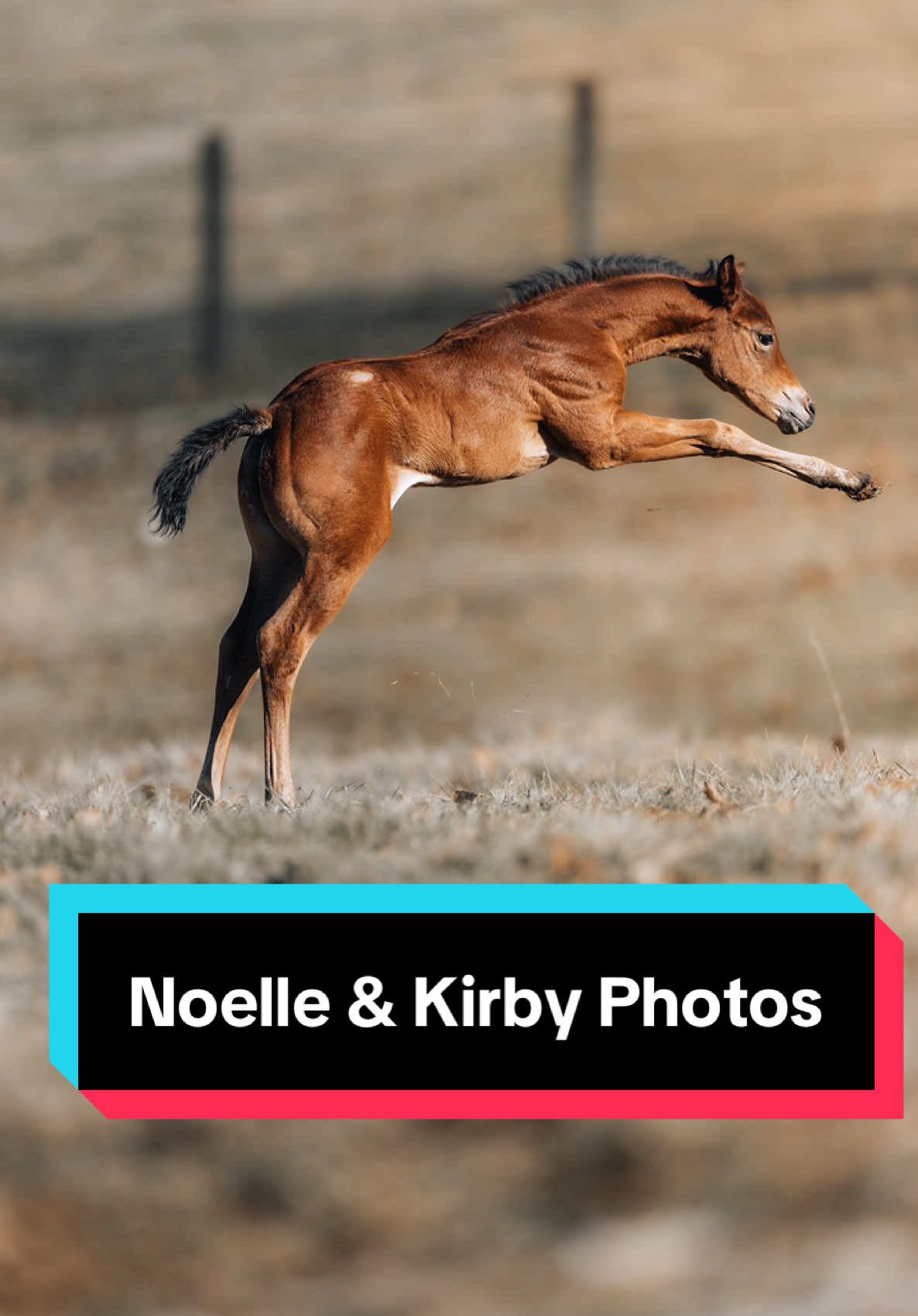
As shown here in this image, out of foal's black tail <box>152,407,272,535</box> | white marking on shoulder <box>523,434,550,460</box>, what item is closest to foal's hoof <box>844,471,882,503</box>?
white marking on shoulder <box>523,434,550,460</box>

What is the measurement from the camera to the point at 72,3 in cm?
5822

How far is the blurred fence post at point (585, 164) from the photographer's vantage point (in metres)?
27.1

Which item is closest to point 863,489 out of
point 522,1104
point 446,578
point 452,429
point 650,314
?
point 650,314

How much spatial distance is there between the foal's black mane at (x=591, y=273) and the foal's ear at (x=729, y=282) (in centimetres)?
13

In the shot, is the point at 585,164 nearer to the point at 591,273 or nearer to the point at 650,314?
the point at 591,273

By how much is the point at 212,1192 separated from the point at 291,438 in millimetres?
3937

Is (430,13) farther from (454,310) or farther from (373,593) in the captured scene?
(373,593)

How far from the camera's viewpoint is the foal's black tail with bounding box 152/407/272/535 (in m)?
7.17

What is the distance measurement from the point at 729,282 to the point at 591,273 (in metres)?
0.63

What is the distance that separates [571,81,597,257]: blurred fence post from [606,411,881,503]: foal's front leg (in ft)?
66.3

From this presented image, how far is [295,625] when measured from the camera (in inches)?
282

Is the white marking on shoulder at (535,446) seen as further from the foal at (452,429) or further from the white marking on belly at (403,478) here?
the white marking on belly at (403,478)

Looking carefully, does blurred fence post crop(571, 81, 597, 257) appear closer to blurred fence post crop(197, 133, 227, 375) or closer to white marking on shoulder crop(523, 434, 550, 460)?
blurred fence post crop(197, 133, 227, 375)

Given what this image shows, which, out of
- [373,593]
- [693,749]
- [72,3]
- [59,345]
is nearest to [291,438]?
[693,749]
